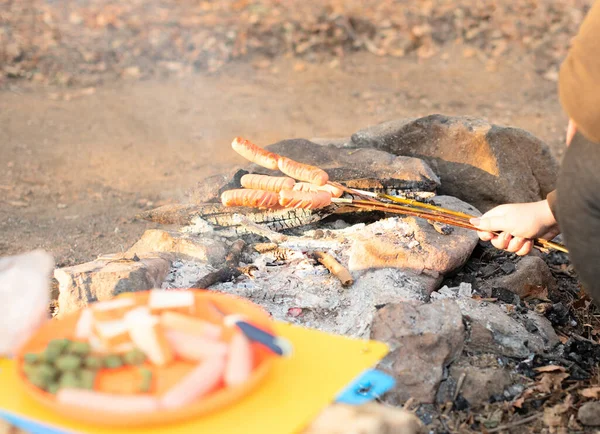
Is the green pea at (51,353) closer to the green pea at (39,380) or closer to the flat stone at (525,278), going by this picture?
the green pea at (39,380)

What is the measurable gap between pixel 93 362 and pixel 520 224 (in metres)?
1.54

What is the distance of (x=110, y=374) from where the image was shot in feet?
4.85

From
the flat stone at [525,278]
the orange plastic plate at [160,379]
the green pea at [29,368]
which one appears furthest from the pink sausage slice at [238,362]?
the flat stone at [525,278]

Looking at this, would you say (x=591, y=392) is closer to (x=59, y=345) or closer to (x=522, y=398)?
(x=522, y=398)

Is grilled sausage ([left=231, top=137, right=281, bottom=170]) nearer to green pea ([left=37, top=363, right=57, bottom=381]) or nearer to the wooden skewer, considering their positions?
the wooden skewer

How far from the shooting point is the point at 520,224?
242 cm

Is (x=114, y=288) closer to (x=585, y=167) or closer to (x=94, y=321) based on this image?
(x=94, y=321)

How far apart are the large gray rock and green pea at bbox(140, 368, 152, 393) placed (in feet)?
7.77

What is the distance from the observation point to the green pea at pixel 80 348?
1481 mm

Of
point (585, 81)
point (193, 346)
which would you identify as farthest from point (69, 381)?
point (585, 81)

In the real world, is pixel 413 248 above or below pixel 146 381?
below

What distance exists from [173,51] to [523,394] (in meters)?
5.45

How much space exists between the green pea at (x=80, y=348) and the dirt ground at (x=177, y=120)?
6.89 feet

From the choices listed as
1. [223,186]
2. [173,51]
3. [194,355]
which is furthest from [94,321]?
[173,51]
